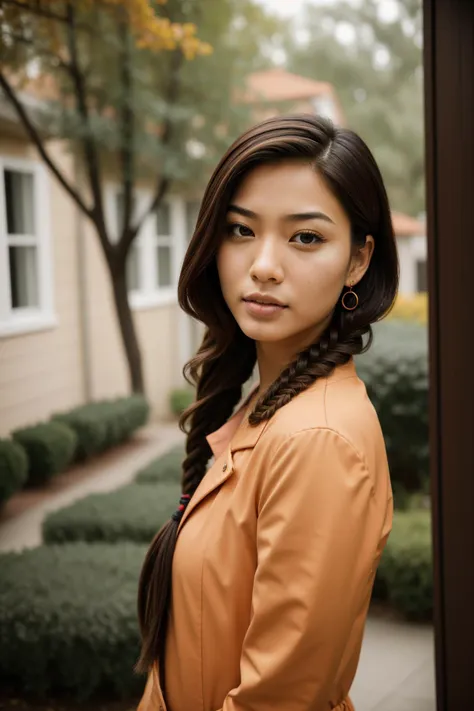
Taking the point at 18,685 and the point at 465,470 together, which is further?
the point at 18,685

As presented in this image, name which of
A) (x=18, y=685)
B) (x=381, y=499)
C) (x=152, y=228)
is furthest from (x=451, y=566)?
(x=152, y=228)

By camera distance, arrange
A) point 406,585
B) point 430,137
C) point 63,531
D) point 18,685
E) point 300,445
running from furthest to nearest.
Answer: point 406,585
point 63,531
point 18,685
point 430,137
point 300,445

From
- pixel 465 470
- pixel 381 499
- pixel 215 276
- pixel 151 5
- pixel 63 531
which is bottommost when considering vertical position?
pixel 63 531

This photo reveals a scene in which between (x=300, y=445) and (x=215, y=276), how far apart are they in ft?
1.45

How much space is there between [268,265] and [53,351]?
139cm

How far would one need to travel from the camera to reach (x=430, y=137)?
1.68 meters

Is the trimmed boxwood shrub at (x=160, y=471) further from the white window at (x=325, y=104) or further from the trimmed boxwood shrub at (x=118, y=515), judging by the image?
the white window at (x=325, y=104)

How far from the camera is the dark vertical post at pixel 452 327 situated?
5.37 feet

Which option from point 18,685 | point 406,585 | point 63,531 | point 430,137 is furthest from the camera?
point 406,585

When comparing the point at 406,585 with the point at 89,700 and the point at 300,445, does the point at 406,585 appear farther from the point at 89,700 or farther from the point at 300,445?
the point at 300,445

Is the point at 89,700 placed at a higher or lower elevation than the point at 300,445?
lower

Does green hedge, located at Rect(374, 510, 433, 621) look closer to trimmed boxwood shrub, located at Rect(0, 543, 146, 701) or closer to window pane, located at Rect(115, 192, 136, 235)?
trimmed boxwood shrub, located at Rect(0, 543, 146, 701)

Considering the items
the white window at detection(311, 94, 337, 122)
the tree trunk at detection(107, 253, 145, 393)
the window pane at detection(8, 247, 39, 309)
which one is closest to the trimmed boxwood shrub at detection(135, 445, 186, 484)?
the tree trunk at detection(107, 253, 145, 393)

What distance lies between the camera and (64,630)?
6.95 feet
